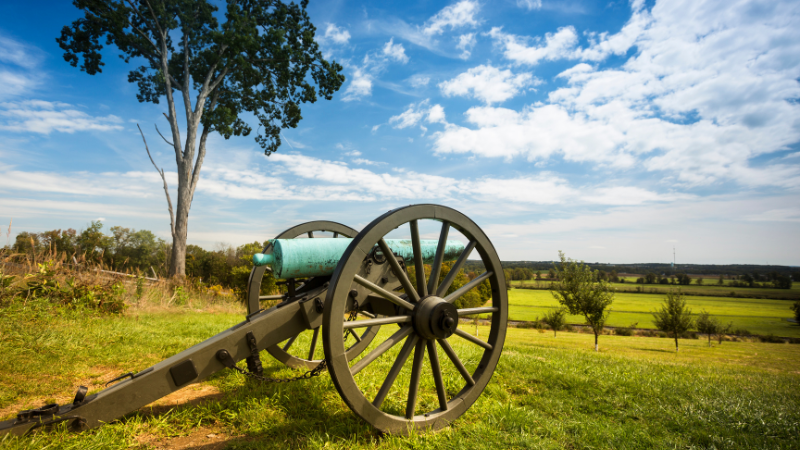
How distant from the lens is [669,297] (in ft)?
120

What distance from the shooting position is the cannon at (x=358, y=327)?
8.59 ft

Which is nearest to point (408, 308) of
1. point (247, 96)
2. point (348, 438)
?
point (348, 438)

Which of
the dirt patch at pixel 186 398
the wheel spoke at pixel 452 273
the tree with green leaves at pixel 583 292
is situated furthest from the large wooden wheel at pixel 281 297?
the tree with green leaves at pixel 583 292

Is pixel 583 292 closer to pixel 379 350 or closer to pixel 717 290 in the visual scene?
pixel 379 350

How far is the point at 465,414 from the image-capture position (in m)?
3.52

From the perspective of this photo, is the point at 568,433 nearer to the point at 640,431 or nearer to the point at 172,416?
the point at 640,431

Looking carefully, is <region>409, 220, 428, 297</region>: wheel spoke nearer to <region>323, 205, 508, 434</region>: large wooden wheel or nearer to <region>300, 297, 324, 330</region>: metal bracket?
<region>323, 205, 508, 434</region>: large wooden wheel

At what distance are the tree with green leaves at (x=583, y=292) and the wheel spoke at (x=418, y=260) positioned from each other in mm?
29078

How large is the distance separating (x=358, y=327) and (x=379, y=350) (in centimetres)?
35

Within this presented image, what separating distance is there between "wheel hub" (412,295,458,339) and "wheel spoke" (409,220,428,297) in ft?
0.35

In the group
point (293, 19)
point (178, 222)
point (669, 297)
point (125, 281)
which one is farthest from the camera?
point (669, 297)

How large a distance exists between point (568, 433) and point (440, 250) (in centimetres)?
191

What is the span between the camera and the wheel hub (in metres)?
3.00

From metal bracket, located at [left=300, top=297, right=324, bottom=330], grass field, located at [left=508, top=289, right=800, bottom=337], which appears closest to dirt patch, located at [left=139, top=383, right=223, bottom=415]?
metal bracket, located at [left=300, top=297, right=324, bottom=330]
